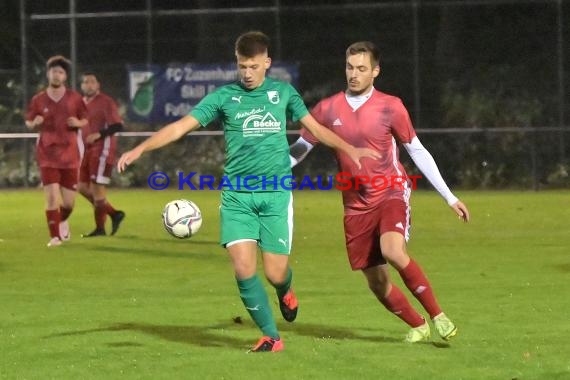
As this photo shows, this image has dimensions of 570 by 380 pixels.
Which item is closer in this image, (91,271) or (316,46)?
(91,271)

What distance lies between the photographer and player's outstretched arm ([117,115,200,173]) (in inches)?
328

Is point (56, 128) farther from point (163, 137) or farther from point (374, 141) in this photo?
point (163, 137)

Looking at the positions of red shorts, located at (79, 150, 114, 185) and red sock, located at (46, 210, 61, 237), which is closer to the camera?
red sock, located at (46, 210, 61, 237)

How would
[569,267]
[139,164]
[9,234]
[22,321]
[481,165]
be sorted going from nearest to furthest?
[22,321] < [569,267] < [9,234] < [481,165] < [139,164]

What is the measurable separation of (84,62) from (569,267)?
1733cm

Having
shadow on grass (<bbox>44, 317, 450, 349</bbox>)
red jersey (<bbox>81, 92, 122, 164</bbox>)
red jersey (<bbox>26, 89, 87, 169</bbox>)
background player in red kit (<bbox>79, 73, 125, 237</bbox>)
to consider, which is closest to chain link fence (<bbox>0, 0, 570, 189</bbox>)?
red jersey (<bbox>81, 92, 122, 164</bbox>)

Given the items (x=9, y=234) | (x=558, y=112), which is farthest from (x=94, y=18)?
(x=9, y=234)

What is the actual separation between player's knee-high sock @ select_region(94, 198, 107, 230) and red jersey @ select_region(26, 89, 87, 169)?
929 mm

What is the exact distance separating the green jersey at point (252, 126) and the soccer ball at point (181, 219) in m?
1.52

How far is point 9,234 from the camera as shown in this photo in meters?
19.2

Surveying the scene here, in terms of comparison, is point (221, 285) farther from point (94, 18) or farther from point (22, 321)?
point (94, 18)

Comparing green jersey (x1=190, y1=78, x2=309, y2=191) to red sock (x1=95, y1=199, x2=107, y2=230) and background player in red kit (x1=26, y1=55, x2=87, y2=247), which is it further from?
red sock (x1=95, y1=199, x2=107, y2=230)

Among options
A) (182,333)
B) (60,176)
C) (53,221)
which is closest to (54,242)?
(53,221)

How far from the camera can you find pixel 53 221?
1727 centimetres
